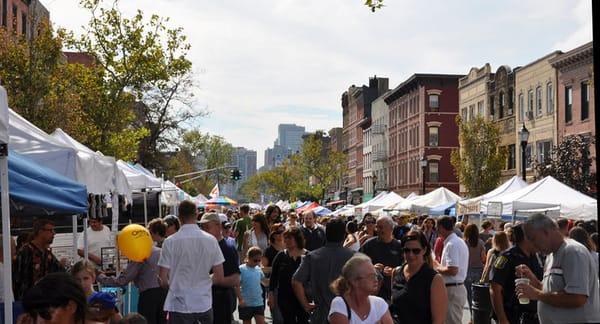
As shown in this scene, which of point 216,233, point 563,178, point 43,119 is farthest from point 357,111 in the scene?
point 216,233

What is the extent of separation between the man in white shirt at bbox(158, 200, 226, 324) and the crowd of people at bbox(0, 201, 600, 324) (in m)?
0.01

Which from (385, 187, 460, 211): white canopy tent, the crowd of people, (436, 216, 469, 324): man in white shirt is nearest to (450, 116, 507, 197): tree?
(385, 187, 460, 211): white canopy tent

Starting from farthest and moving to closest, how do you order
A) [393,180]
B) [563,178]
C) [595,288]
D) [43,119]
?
[393,180], [563,178], [43,119], [595,288]

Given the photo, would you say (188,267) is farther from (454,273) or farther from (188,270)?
(454,273)

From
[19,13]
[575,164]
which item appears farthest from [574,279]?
[19,13]

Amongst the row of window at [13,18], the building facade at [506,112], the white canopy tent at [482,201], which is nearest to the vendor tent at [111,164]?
the white canopy tent at [482,201]

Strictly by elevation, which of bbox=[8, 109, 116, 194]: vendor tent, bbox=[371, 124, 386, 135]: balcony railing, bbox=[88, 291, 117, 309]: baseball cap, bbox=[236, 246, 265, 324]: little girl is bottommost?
bbox=[236, 246, 265, 324]: little girl

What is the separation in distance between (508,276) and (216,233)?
3596 millimetres

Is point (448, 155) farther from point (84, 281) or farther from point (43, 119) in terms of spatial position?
point (84, 281)

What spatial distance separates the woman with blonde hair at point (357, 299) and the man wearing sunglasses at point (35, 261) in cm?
391

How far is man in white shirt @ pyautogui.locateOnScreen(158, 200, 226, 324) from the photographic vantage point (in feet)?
31.0

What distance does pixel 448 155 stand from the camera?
77.2 meters

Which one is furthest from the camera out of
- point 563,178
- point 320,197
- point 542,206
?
point 320,197

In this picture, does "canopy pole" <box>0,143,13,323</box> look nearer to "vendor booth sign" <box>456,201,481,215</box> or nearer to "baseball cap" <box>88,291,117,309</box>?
"baseball cap" <box>88,291,117,309</box>
